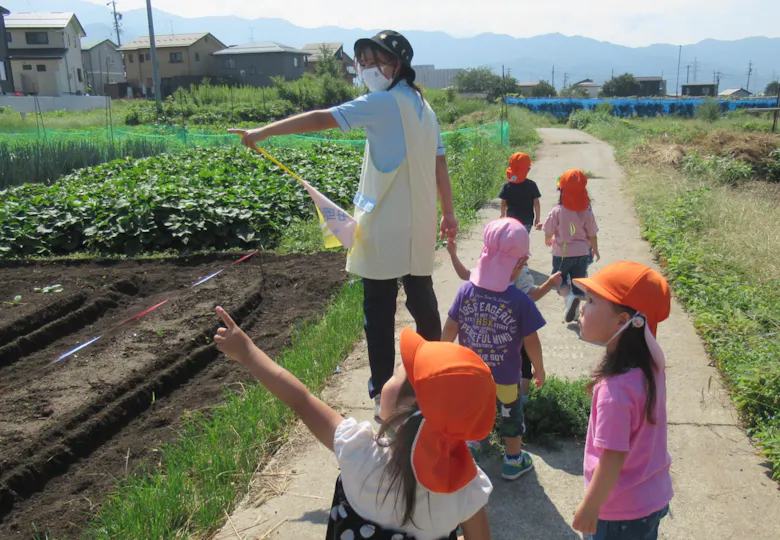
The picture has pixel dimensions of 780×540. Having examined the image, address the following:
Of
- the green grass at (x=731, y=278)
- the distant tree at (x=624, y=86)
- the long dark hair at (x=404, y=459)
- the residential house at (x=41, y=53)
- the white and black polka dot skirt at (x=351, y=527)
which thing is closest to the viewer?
the long dark hair at (x=404, y=459)

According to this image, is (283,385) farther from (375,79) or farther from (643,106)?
(643,106)

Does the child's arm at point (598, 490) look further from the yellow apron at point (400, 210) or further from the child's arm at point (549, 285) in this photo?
the yellow apron at point (400, 210)

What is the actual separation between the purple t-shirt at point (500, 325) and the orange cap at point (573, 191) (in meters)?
2.25

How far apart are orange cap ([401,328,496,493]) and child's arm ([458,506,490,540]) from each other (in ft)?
0.79

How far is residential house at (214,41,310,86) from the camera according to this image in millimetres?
65494

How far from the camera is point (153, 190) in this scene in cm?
912

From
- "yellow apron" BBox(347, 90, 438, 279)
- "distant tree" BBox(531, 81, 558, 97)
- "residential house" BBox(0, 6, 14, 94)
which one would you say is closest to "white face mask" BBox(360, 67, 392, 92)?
"yellow apron" BBox(347, 90, 438, 279)

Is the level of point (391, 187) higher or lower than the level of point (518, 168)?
higher

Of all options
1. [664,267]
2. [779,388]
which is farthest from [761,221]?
[779,388]

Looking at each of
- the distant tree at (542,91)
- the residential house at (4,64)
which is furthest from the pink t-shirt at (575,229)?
the distant tree at (542,91)

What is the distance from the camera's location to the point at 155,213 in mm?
8703

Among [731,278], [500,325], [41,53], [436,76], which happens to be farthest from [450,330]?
[436,76]

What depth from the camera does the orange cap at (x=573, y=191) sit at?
5023 millimetres

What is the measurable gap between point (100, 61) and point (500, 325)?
259ft
